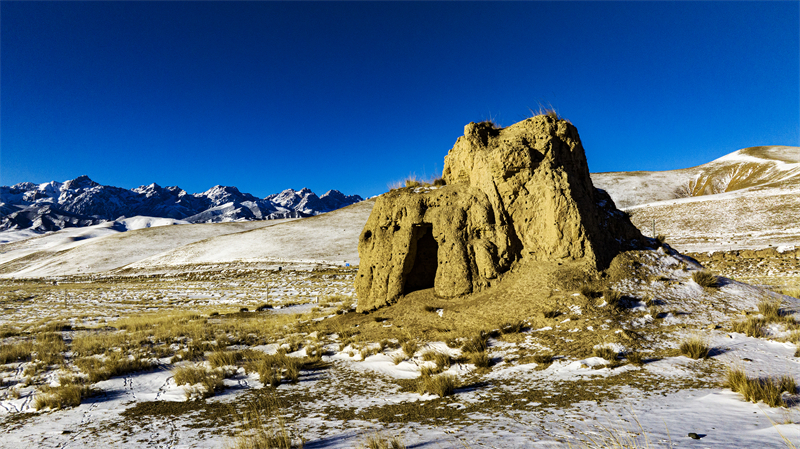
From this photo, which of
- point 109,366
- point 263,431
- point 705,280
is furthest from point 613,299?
point 109,366

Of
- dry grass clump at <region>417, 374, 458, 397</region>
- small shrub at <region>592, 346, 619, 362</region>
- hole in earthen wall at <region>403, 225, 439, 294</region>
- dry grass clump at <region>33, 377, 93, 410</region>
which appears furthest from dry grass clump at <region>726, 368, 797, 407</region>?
dry grass clump at <region>33, 377, 93, 410</region>

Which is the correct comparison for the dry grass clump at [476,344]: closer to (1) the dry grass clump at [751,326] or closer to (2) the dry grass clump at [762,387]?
(2) the dry grass clump at [762,387]

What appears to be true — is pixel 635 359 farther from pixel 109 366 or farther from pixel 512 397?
pixel 109 366

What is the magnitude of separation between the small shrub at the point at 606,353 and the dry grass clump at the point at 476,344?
217cm

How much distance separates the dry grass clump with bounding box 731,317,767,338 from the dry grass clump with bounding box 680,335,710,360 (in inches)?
49.9

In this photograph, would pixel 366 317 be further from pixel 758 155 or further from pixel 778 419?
pixel 758 155

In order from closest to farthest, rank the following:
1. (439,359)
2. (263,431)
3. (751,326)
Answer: (263,431) → (751,326) → (439,359)

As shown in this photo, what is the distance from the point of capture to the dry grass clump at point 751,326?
694 cm

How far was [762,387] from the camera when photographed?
4633 millimetres

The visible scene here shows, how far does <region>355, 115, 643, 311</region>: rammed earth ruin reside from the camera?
998 cm

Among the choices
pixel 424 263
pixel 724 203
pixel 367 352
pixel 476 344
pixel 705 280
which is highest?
pixel 724 203

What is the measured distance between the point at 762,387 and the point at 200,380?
9.27 metres

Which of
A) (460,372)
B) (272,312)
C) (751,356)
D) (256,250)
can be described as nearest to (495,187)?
(460,372)

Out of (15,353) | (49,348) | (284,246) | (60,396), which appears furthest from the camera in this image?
(284,246)
